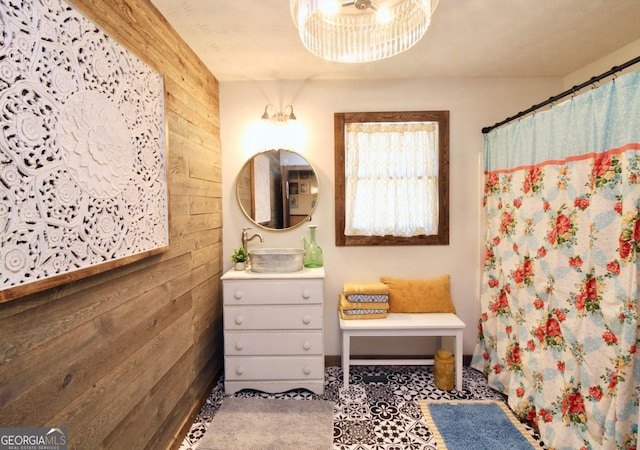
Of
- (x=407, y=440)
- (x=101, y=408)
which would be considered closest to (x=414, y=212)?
(x=407, y=440)

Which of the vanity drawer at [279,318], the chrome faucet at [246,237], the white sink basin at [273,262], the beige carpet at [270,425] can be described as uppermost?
the chrome faucet at [246,237]

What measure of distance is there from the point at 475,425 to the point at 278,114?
2606 mm

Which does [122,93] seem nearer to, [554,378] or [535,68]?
[554,378]

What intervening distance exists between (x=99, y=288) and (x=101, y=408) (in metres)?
0.46

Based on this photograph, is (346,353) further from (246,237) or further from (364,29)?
(364,29)

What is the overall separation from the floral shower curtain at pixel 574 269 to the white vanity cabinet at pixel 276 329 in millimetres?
1308

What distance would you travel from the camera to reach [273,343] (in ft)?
7.57

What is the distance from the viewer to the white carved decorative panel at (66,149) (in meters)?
0.87

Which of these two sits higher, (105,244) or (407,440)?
(105,244)

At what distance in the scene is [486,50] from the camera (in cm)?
220

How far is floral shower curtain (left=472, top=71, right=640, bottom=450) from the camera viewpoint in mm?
1369

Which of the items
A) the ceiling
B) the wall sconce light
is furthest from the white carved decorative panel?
the wall sconce light

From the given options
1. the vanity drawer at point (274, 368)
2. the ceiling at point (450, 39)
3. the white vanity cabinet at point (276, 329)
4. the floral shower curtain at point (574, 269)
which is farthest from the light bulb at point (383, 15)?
the vanity drawer at point (274, 368)

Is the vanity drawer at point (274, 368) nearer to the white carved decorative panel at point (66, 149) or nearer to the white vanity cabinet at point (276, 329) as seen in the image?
the white vanity cabinet at point (276, 329)
